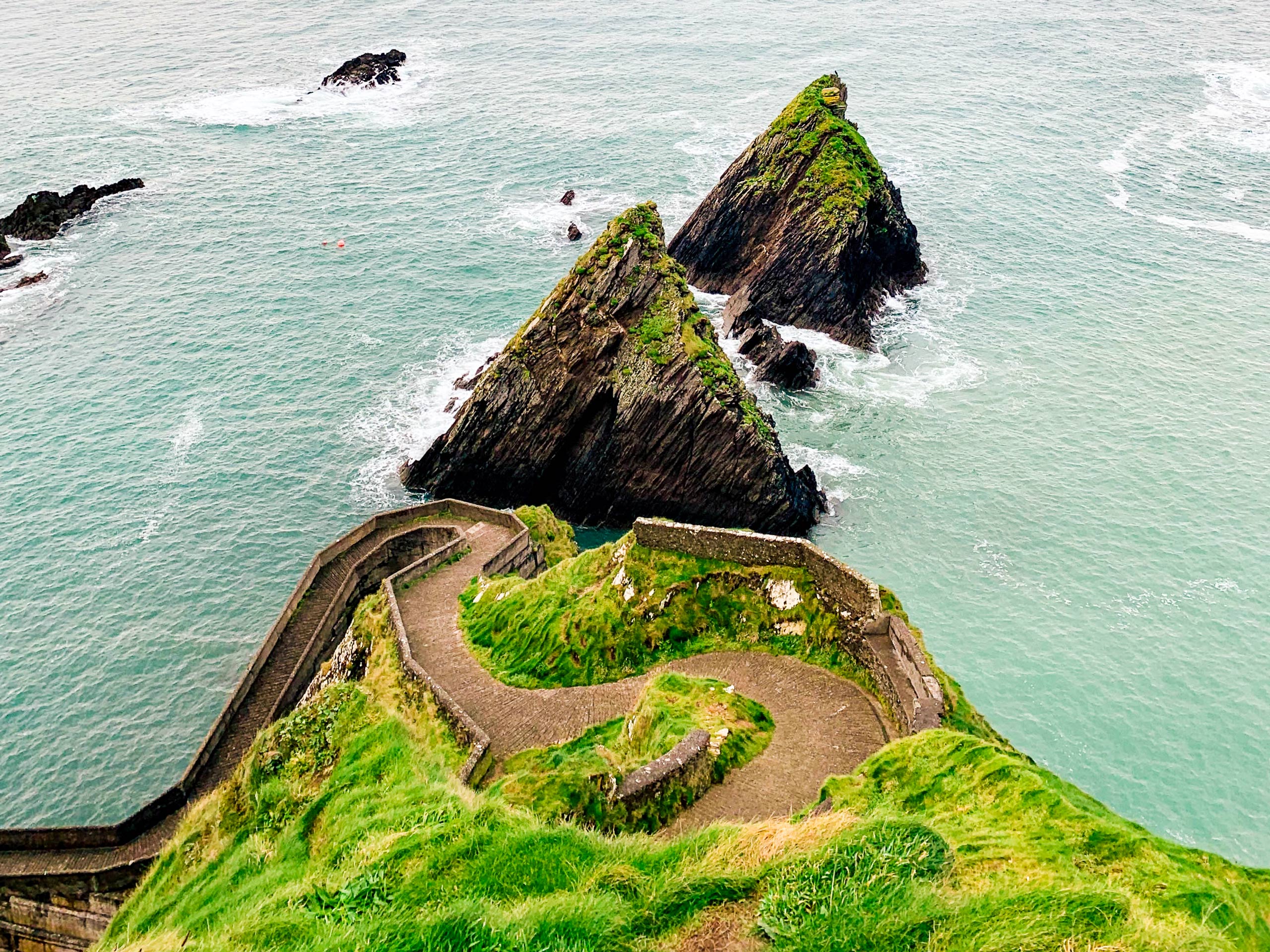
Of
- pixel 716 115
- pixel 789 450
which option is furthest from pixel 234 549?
pixel 716 115

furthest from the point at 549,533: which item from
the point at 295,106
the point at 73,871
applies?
the point at 295,106

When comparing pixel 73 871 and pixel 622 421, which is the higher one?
pixel 622 421

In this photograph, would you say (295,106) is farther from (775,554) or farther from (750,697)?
(750,697)

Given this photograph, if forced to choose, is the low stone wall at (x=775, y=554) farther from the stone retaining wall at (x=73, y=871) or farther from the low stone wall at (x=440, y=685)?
the stone retaining wall at (x=73, y=871)

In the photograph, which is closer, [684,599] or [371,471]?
[684,599]

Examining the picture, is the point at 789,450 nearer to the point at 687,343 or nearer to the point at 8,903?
the point at 687,343

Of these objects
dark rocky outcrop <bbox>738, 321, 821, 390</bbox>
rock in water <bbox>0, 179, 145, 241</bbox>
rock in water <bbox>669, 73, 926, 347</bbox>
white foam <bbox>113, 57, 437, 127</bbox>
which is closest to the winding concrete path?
dark rocky outcrop <bbox>738, 321, 821, 390</bbox>
